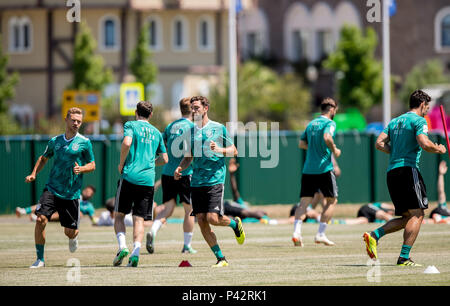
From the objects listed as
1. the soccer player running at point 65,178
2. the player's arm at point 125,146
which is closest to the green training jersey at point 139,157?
the player's arm at point 125,146

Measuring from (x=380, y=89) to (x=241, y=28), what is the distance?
15712 millimetres

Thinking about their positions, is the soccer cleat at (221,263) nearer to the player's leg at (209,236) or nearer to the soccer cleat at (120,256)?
the player's leg at (209,236)

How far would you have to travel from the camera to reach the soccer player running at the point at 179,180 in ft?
50.0

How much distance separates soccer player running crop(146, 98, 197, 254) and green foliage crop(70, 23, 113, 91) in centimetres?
3919

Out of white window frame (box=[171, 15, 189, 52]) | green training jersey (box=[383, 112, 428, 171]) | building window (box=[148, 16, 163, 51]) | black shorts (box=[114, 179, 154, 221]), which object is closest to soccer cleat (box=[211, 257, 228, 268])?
black shorts (box=[114, 179, 154, 221])

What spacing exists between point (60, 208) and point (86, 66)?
4162 cm

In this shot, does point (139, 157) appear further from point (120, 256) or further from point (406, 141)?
point (406, 141)

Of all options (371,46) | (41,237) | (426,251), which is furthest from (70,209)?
(371,46)

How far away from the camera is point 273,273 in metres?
12.1

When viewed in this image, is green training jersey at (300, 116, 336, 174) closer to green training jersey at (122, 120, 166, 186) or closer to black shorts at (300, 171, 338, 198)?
black shorts at (300, 171, 338, 198)

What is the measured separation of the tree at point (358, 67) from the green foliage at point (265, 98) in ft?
8.43

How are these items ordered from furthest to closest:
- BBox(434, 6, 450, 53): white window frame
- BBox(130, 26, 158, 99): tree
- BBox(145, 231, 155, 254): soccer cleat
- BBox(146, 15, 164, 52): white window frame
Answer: BBox(434, 6, 450, 53): white window frame → BBox(146, 15, 164, 52): white window frame → BBox(130, 26, 158, 99): tree → BBox(145, 231, 155, 254): soccer cleat

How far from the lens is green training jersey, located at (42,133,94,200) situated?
13453 mm

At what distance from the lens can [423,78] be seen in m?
60.5
